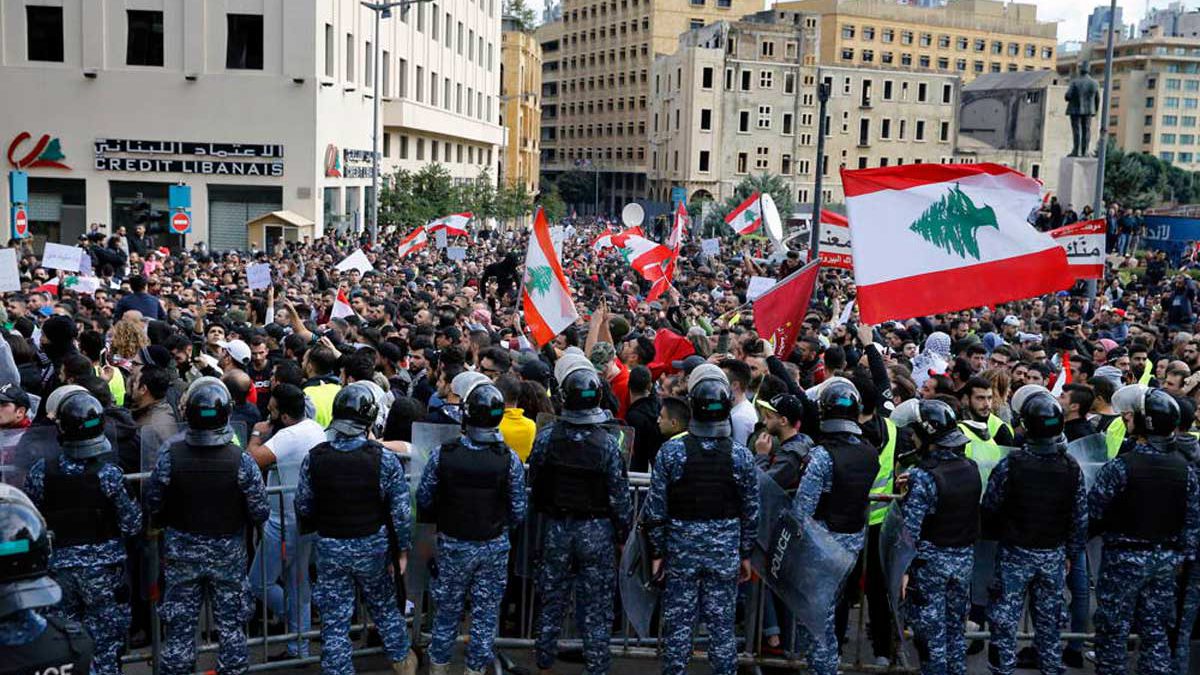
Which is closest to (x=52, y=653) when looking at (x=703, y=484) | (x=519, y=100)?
(x=703, y=484)

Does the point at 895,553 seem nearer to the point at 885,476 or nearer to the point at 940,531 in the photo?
the point at 940,531

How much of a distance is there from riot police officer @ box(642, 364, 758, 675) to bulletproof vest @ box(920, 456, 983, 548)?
99 centimetres

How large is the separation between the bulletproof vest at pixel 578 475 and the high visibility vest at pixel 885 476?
1.76 m

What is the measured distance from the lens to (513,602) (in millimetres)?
7734

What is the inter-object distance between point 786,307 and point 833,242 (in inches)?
227

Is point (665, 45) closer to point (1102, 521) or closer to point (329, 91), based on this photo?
point (329, 91)

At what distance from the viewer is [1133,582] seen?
674 centimetres

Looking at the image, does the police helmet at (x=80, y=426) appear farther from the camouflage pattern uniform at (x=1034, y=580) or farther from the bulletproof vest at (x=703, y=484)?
the camouflage pattern uniform at (x=1034, y=580)

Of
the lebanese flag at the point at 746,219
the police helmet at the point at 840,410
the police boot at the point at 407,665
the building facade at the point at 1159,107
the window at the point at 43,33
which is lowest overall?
the police boot at the point at 407,665

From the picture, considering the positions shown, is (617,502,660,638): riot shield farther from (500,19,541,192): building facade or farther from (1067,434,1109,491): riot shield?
(500,19,541,192): building facade

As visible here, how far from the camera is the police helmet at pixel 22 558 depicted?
166 inches

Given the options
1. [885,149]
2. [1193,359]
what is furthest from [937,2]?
[1193,359]

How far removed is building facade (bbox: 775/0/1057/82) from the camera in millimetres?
110125

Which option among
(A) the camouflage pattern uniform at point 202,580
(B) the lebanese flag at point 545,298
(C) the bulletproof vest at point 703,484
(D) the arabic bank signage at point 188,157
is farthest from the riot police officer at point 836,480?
(D) the arabic bank signage at point 188,157
